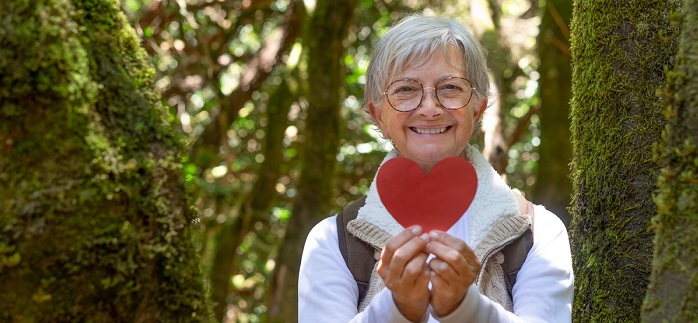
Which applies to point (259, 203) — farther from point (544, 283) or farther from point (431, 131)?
point (544, 283)

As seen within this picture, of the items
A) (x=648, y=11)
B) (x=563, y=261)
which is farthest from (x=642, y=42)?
(x=563, y=261)

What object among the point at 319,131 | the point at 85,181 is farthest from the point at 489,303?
the point at 319,131

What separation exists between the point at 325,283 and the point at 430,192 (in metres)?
0.48

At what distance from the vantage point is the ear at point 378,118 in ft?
8.51

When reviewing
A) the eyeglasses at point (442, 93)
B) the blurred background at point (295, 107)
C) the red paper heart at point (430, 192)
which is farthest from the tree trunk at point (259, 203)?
the red paper heart at point (430, 192)

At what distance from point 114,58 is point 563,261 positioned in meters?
1.38

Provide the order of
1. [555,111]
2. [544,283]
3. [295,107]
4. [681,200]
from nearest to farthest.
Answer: [681,200], [544,283], [555,111], [295,107]

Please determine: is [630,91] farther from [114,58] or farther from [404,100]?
[114,58]

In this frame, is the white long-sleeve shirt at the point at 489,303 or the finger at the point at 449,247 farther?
the white long-sleeve shirt at the point at 489,303

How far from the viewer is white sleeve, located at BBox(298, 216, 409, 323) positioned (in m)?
2.22

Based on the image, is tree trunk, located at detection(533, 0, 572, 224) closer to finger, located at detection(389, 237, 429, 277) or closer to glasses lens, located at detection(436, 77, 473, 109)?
glasses lens, located at detection(436, 77, 473, 109)

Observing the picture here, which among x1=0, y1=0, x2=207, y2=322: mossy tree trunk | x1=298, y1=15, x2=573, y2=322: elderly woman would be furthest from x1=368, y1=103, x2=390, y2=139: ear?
x1=0, y1=0, x2=207, y2=322: mossy tree trunk

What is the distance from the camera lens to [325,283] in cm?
226

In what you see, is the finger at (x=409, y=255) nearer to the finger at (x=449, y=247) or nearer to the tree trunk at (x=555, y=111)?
the finger at (x=449, y=247)
